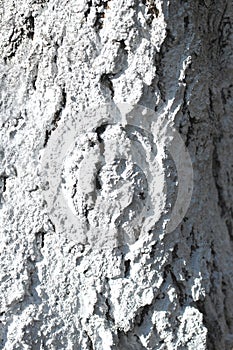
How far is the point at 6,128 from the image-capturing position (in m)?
1.25

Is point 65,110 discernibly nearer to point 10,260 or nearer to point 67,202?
point 67,202

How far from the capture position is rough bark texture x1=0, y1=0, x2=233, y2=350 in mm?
1193

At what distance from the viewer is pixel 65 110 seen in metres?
1.21

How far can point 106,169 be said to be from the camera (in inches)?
47.6

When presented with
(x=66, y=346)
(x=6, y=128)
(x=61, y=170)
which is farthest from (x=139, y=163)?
(x=66, y=346)

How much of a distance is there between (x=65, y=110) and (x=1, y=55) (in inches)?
6.8

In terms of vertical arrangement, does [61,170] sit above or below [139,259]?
above

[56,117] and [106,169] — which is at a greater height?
A: [56,117]

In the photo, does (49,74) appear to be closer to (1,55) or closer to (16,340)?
(1,55)

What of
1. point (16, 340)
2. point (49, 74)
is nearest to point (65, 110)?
point (49, 74)

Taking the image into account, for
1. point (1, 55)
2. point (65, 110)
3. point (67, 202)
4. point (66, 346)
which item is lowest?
point (66, 346)

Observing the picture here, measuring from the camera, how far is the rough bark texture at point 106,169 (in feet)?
3.92

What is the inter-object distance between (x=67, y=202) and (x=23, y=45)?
0.31 metres

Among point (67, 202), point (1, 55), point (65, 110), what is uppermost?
point (1, 55)
